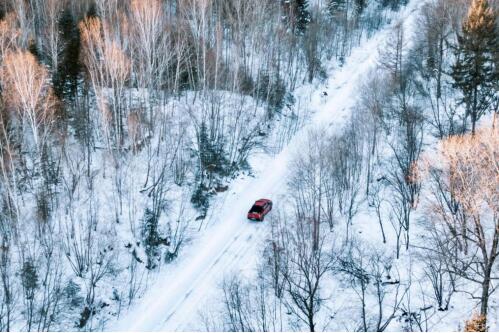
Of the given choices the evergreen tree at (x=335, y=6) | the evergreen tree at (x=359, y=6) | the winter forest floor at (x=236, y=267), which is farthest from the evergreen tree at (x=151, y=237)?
the evergreen tree at (x=359, y=6)

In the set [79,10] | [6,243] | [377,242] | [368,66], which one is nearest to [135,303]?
[6,243]

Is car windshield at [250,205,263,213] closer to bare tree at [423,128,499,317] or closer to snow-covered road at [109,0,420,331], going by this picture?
snow-covered road at [109,0,420,331]

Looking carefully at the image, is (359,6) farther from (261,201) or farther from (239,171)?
(261,201)

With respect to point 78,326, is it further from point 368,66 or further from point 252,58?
point 368,66

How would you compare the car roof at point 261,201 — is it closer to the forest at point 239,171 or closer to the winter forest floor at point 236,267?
the winter forest floor at point 236,267

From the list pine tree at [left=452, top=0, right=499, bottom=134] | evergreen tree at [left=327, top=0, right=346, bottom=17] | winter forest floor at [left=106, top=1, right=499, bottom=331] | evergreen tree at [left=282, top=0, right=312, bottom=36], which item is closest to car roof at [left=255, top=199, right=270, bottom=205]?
winter forest floor at [left=106, top=1, right=499, bottom=331]
